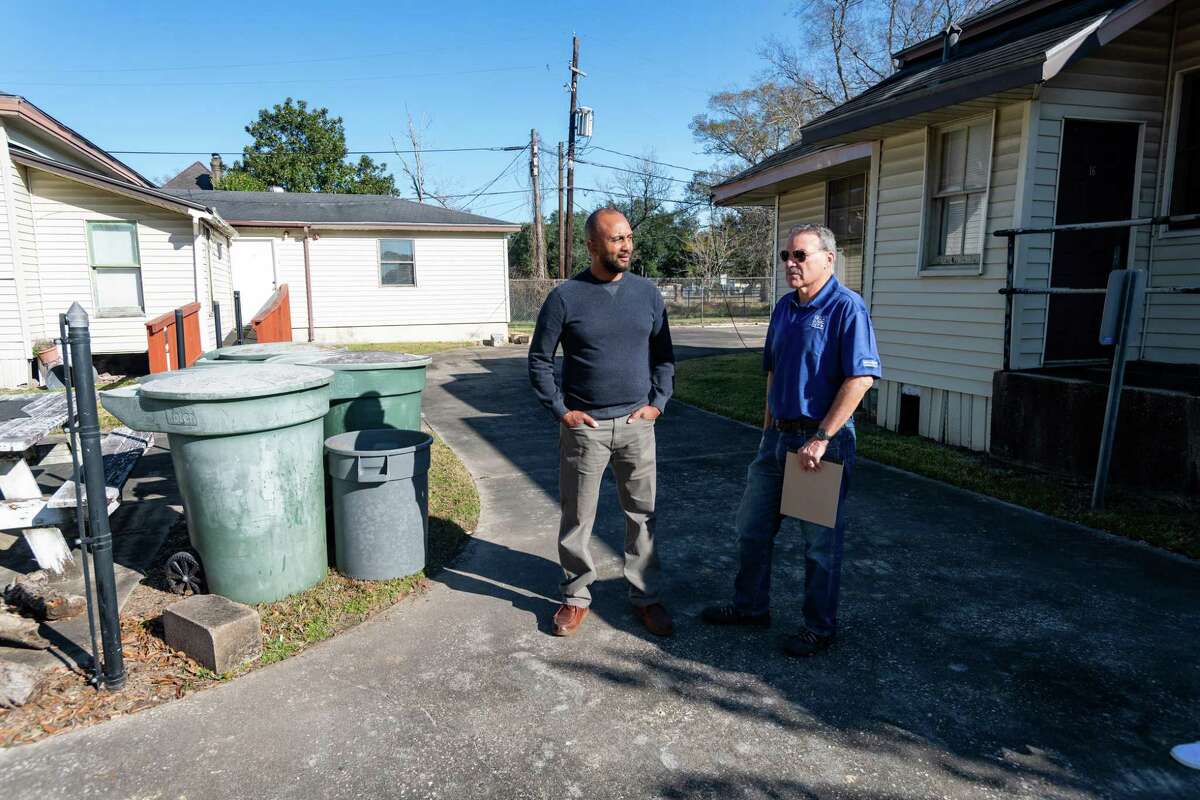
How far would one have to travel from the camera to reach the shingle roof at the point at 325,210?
749 inches

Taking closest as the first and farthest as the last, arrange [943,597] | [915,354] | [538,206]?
→ [943,597] → [915,354] → [538,206]

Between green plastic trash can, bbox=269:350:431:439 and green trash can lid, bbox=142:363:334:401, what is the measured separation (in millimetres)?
735

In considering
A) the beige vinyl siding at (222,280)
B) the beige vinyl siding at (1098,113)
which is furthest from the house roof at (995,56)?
the beige vinyl siding at (222,280)

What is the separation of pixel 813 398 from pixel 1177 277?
18.7 ft

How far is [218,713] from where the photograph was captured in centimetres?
297

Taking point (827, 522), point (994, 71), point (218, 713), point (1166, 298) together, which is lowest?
point (218, 713)

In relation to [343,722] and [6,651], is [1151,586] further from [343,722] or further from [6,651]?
[6,651]

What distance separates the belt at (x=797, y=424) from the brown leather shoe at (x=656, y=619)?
1.05 m

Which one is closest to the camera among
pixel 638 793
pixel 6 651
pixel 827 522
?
pixel 638 793

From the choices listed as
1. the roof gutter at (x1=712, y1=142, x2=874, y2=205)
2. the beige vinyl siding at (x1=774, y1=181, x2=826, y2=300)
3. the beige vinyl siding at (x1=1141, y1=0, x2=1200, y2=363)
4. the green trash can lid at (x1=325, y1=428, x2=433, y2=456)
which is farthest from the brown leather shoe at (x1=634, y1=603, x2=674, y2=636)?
the beige vinyl siding at (x1=774, y1=181, x2=826, y2=300)

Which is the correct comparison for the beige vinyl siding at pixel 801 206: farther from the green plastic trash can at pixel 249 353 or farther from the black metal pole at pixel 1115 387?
the green plastic trash can at pixel 249 353

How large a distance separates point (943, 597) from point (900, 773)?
62.8 inches

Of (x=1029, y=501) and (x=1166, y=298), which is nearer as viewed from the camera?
(x=1029, y=501)

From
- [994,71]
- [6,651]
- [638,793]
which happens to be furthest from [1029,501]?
[6,651]
